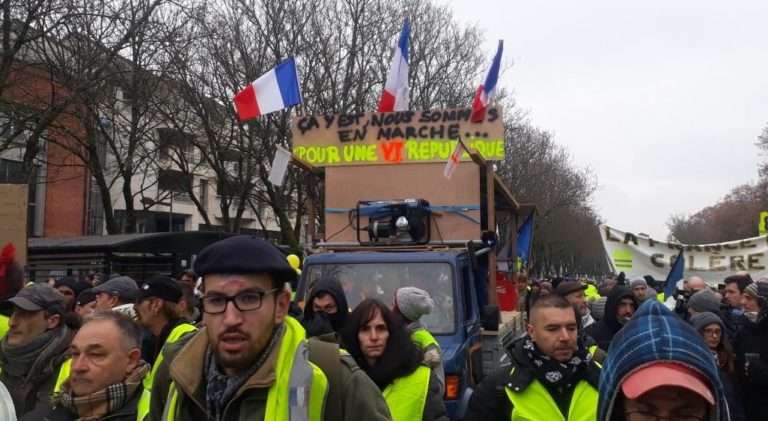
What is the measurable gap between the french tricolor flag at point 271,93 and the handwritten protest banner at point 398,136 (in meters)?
0.85

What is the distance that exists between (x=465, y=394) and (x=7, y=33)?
9.89 metres

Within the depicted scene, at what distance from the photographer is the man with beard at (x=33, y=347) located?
4176mm

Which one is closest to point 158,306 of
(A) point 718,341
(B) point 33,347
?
(B) point 33,347

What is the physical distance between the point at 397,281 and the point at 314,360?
4.80 m

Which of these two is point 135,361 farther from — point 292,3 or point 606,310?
point 292,3

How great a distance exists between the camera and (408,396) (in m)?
4.19

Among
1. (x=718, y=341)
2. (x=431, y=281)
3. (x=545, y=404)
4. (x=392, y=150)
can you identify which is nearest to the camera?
(x=545, y=404)

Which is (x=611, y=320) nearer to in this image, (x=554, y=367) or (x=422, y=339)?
(x=422, y=339)

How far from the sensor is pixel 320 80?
67.2ft

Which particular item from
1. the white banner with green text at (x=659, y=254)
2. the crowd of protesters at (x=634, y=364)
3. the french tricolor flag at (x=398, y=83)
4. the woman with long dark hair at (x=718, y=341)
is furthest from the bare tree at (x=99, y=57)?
the woman with long dark hair at (x=718, y=341)

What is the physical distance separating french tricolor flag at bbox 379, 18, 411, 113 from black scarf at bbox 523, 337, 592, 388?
331 inches

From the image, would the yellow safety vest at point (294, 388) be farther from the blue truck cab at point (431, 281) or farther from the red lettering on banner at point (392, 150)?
the red lettering on banner at point (392, 150)

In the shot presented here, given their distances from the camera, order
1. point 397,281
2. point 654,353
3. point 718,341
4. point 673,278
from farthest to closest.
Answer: point 673,278 < point 397,281 < point 718,341 < point 654,353

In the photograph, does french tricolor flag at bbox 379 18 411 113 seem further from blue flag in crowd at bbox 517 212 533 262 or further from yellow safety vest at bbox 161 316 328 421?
yellow safety vest at bbox 161 316 328 421
